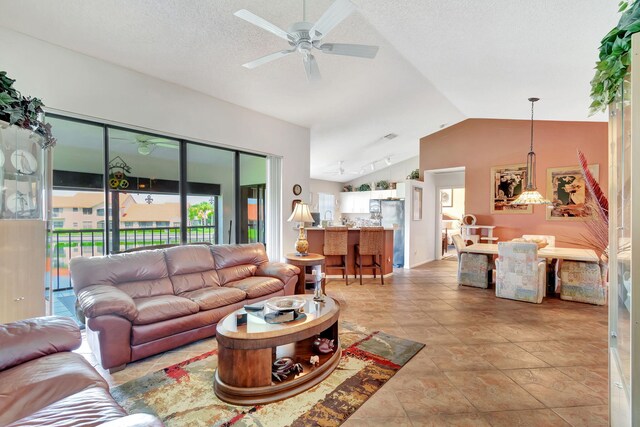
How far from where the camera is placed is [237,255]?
3.95 meters

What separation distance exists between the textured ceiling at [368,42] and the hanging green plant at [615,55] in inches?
47.4

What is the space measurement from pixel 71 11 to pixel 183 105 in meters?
1.49

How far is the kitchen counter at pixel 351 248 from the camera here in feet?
18.8

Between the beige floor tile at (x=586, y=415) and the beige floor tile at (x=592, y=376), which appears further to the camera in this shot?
the beige floor tile at (x=592, y=376)

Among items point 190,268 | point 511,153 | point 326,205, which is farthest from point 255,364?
point 326,205

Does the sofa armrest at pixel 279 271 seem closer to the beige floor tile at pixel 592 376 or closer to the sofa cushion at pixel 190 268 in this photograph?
the sofa cushion at pixel 190 268

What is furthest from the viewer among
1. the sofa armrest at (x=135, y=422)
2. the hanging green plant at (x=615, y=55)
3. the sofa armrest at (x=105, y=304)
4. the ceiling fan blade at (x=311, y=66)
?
the ceiling fan blade at (x=311, y=66)

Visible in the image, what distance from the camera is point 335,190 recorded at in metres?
10.8

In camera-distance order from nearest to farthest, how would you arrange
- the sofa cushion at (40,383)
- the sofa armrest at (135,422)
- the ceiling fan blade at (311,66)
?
the sofa armrest at (135,422)
the sofa cushion at (40,383)
the ceiling fan blade at (311,66)

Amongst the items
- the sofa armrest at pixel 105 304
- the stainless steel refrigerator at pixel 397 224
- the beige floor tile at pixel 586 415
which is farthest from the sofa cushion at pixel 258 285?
the stainless steel refrigerator at pixel 397 224

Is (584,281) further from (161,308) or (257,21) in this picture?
(161,308)

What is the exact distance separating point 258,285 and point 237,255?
2.17 feet

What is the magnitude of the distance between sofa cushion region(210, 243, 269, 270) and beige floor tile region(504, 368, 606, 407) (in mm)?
3031

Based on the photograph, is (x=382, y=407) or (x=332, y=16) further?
(x=332, y=16)
